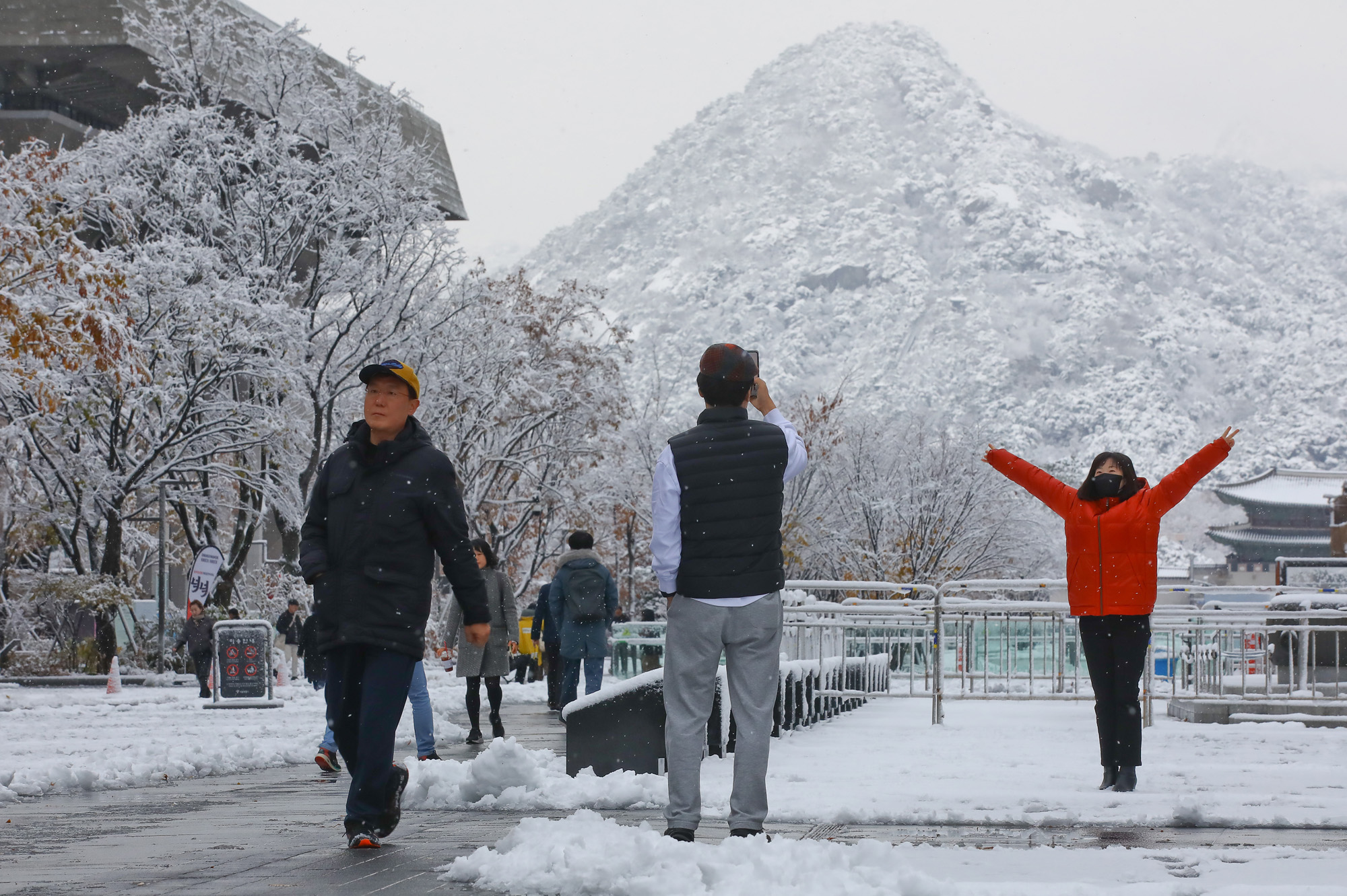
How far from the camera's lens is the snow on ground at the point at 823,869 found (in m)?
4.58

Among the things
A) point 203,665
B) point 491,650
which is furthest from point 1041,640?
point 203,665

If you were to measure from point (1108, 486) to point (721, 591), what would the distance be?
10.4ft

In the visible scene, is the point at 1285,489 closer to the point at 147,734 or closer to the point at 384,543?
the point at 147,734

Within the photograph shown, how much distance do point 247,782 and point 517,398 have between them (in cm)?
2750

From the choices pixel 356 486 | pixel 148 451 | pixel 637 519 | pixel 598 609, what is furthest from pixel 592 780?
pixel 637 519

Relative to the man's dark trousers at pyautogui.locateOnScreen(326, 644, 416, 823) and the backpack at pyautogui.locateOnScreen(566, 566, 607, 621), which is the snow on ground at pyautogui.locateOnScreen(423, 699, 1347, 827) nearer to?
the man's dark trousers at pyautogui.locateOnScreen(326, 644, 416, 823)

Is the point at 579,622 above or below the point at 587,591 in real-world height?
below

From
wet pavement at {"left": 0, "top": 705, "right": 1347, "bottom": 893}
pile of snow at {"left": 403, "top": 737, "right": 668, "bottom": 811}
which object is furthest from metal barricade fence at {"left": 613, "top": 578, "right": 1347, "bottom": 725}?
wet pavement at {"left": 0, "top": 705, "right": 1347, "bottom": 893}

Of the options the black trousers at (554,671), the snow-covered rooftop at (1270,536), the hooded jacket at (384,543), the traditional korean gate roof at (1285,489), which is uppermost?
the traditional korean gate roof at (1285,489)

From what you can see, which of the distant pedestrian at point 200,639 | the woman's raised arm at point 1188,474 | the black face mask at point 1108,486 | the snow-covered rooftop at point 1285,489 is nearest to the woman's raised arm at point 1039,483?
the black face mask at point 1108,486

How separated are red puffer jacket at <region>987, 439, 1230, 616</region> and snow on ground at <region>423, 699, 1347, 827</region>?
972 mm

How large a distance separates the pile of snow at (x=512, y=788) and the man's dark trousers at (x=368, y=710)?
1414 millimetres

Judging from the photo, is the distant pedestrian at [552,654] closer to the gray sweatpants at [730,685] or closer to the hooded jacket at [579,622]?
the hooded jacket at [579,622]

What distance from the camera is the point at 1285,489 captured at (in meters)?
105
